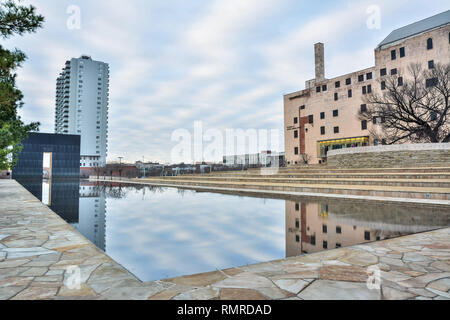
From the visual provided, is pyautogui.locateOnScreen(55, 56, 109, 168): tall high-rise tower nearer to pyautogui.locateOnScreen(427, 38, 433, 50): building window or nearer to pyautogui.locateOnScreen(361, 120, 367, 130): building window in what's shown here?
pyautogui.locateOnScreen(361, 120, 367, 130): building window

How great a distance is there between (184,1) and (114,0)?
2565 millimetres

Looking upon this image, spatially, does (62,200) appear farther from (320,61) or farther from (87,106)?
(87,106)

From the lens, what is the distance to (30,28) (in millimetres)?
5363

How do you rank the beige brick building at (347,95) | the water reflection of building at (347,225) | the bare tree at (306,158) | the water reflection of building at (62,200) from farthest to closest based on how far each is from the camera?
the bare tree at (306,158)
the beige brick building at (347,95)
the water reflection of building at (62,200)
the water reflection of building at (347,225)

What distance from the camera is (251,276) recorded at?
2408 millimetres

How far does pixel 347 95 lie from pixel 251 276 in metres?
33.8

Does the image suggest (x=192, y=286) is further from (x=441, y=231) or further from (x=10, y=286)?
(x=441, y=231)

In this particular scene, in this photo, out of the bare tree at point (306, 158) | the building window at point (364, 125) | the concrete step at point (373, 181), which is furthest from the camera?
the bare tree at point (306, 158)

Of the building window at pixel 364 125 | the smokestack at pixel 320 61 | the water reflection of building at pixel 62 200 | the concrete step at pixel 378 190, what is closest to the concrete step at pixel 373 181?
the concrete step at pixel 378 190

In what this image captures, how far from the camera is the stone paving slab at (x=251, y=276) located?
1.99m

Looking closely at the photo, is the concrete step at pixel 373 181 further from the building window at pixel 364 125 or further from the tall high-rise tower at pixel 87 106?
the tall high-rise tower at pixel 87 106

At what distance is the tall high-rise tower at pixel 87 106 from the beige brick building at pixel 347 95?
69.7 metres

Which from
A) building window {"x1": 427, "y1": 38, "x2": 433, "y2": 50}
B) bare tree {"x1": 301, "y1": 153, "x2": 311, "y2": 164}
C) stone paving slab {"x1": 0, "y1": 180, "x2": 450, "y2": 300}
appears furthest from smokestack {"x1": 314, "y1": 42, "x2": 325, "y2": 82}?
stone paving slab {"x1": 0, "y1": 180, "x2": 450, "y2": 300}

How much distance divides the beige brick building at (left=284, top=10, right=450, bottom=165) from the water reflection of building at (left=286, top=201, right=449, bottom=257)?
81.9 feet
